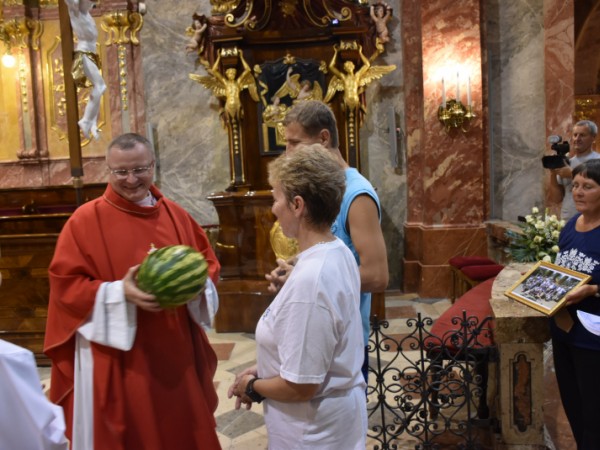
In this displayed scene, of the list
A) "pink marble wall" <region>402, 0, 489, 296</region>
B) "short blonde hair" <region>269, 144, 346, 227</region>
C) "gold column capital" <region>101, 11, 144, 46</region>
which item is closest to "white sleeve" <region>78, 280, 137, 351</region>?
"short blonde hair" <region>269, 144, 346, 227</region>

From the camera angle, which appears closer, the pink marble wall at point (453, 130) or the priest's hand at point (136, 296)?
the priest's hand at point (136, 296)

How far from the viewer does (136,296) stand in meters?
2.05

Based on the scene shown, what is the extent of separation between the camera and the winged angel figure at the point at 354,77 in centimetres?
725

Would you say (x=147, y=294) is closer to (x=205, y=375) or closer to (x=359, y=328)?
(x=205, y=375)

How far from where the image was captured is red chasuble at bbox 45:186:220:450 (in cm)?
214

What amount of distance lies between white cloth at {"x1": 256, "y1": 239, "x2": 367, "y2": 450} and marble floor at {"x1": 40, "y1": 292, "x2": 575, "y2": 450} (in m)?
1.87

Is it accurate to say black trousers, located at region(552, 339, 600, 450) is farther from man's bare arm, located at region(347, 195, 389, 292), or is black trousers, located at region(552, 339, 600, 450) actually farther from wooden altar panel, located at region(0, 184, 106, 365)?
wooden altar panel, located at region(0, 184, 106, 365)

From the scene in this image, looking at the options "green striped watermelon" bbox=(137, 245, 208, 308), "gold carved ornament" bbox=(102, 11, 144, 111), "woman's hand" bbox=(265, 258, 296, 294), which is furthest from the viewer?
"gold carved ornament" bbox=(102, 11, 144, 111)

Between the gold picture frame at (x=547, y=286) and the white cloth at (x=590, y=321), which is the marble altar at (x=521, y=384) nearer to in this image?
the gold picture frame at (x=547, y=286)

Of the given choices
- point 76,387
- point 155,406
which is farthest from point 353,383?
point 76,387

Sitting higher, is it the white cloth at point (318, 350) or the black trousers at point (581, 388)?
the white cloth at point (318, 350)

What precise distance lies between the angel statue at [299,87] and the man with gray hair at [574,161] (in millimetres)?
3761

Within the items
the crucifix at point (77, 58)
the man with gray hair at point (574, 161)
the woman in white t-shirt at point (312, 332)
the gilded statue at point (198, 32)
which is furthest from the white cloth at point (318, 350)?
the gilded statue at point (198, 32)

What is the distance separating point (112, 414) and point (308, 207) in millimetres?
1268
